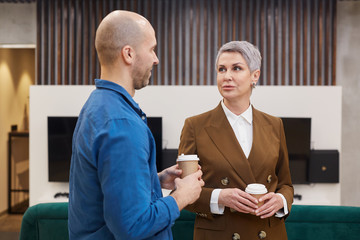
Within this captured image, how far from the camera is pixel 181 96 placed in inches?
182

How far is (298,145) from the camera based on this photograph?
14.4ft

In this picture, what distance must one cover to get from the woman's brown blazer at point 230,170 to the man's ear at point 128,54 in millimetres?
616

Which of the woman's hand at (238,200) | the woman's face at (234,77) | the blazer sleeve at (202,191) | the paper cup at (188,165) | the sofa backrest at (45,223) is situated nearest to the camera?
the paper cup at (188,165)

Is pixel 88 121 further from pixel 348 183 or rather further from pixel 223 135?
Answer: pixel 348 183

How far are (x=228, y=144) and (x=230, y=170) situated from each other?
0.12 meters

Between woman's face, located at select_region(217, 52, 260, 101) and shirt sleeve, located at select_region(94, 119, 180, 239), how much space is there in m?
0.72

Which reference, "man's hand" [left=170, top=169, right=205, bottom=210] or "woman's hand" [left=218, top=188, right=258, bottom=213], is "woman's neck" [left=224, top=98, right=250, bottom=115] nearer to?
"woman's hand" [left=218, top=188, right=258, bottom=213]

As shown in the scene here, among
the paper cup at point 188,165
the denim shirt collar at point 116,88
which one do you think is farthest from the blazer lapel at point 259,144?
the denim shirt collar at point 116,88

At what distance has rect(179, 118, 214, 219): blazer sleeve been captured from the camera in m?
1.54

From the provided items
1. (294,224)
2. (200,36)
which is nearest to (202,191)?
(294,224)

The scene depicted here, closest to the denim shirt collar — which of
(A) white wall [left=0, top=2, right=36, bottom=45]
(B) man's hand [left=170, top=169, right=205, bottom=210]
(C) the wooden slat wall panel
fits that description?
(B) man's hand [left=170, top=169, right=205, bottom=210]

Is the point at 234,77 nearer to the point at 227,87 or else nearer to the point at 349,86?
the point at 227,87

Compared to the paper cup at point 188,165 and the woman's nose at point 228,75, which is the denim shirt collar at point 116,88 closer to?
the paper cup at point 188,165

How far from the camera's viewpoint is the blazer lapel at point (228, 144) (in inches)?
62.2
